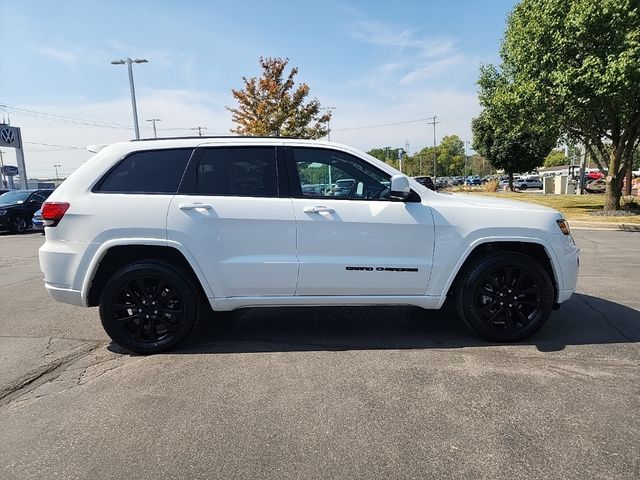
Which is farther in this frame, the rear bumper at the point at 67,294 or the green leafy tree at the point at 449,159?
the green leafy tree at the point at 449,159

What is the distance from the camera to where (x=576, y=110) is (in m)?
13.4

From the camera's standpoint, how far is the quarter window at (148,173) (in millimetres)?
3959

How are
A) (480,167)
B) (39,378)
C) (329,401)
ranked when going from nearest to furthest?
(329,401), (39,378), (480,167)

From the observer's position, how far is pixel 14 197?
1711 centimetres

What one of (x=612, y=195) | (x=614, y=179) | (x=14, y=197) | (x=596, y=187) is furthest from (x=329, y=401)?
(x=596, y=187)

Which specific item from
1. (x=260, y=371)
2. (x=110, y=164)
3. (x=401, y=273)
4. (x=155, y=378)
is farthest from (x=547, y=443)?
(x=110, y=164)

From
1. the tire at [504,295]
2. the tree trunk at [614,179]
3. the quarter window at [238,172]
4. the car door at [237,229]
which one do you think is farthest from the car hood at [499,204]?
the tree trunk at [614,179]

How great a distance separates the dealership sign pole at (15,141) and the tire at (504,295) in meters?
31.7

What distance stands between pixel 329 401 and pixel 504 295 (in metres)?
1.96

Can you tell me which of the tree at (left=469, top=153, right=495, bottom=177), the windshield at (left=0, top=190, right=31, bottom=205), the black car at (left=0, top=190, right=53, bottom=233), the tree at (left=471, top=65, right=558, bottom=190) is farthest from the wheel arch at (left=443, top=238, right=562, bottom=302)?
the tree at (left=469, top=153, right=495, bottom=177)

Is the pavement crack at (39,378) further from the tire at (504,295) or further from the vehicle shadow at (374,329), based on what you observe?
the tire at (504,295)

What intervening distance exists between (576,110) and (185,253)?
13.7 metres

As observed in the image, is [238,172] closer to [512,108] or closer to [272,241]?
[272,241]

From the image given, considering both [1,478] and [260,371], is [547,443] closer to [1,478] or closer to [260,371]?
[260,371]
